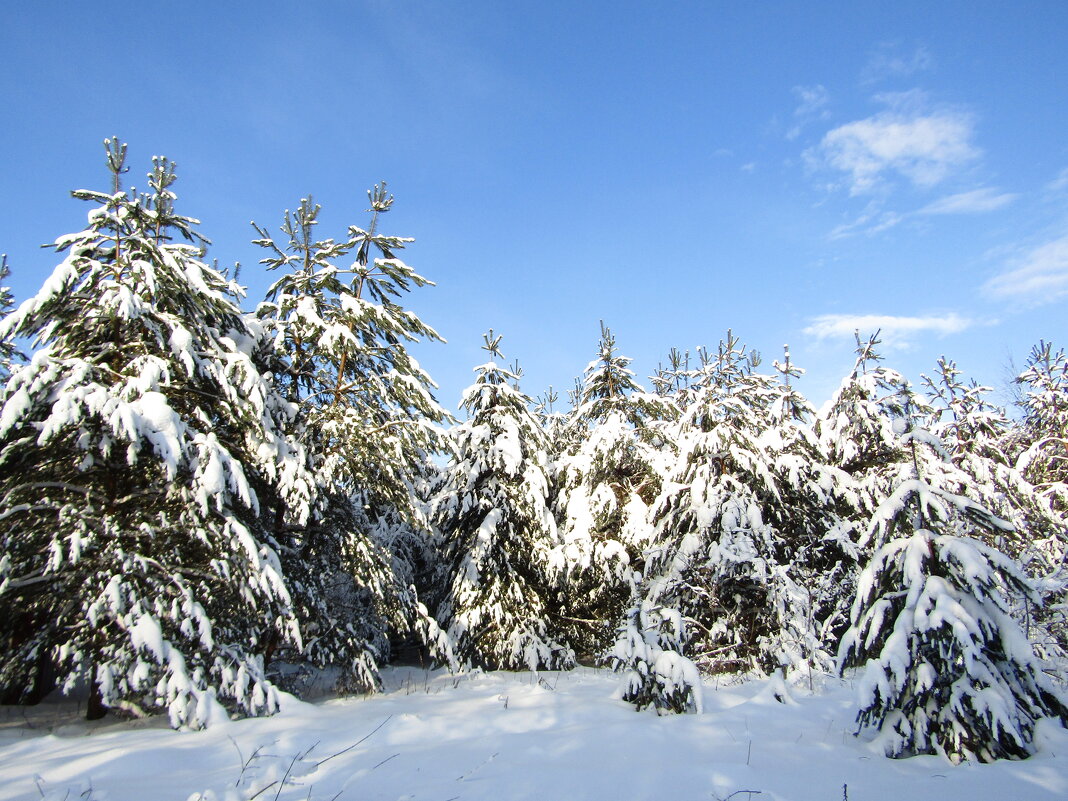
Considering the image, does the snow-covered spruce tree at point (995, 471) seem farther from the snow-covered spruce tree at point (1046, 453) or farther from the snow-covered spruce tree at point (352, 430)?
the snow-covered spruce tree at point (352, 430)

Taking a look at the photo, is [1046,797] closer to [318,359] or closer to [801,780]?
[801,780]

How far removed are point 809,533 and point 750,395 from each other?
15.0 ft

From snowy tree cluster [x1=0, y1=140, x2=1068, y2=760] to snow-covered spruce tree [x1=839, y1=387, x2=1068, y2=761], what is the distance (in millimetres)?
30

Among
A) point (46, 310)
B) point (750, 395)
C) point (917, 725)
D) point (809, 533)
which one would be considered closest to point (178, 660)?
point (46, 310)

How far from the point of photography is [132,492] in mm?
8289

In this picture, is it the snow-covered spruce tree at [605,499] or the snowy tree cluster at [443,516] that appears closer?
the snowy tree cluster at [443,516]

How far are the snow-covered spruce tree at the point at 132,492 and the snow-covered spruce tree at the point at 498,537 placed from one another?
537cm

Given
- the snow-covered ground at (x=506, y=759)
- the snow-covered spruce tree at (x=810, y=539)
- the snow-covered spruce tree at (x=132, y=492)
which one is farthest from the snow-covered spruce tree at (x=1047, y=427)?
the snow-covered spruce tree at (x=132, y=492)

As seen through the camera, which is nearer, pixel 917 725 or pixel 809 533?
pixel 917 725

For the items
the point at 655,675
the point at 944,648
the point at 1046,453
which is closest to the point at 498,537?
the point at 655,675

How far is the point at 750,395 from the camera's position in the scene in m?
16.1

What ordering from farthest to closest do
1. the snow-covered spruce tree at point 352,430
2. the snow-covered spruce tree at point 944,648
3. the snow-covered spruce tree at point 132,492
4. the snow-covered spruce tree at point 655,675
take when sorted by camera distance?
the snow-covered spruce tree at point 352,430
the snow-covered spruce tree at point 655,675
the snow-covered spruce tree at point 132,492
the snow-covered spruce tree at point 944,648

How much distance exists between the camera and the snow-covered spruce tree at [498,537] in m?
13.2

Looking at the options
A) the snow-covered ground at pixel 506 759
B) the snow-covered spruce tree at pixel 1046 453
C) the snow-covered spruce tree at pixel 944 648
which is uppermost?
the snow-covered spruce tree at pixel 1046 453
